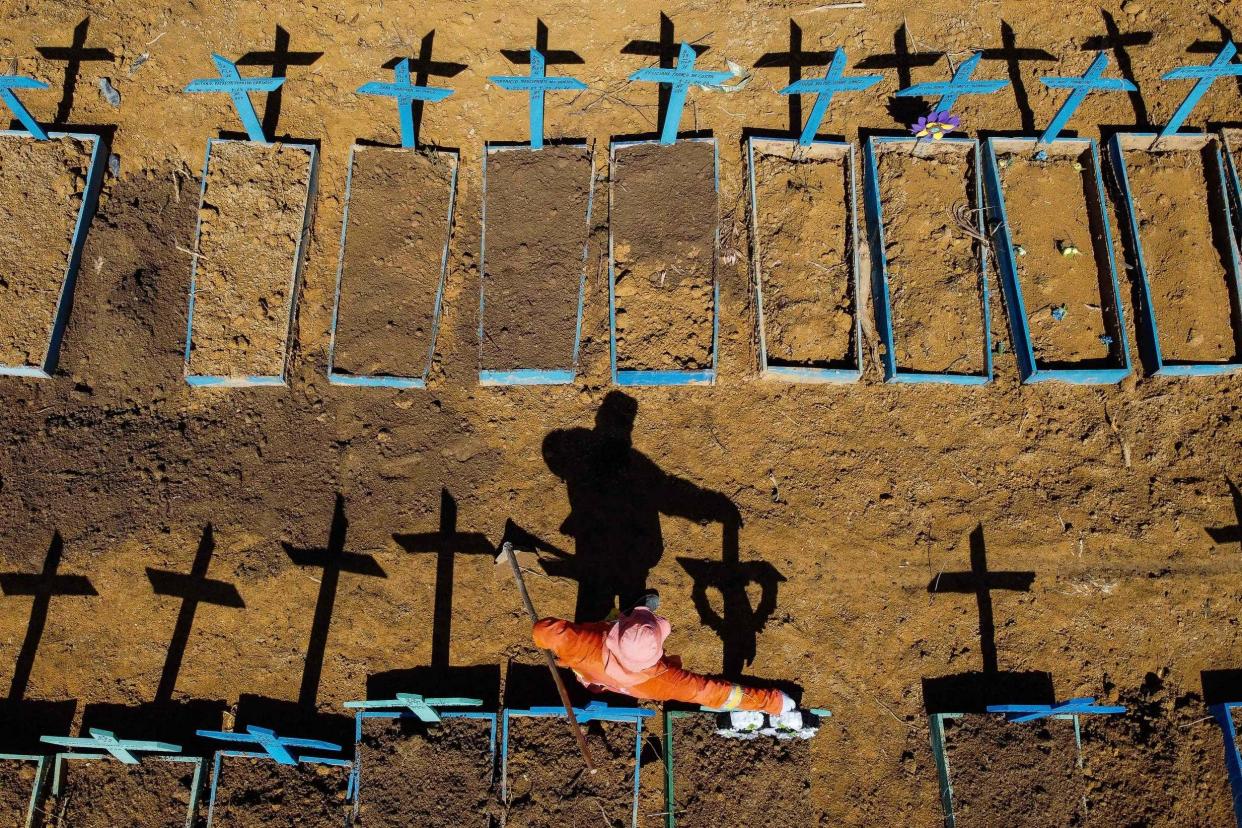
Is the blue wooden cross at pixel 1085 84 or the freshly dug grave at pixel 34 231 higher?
the blue wooden cross at pixel 1085 84

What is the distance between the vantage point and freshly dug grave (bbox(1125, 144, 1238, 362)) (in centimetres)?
643

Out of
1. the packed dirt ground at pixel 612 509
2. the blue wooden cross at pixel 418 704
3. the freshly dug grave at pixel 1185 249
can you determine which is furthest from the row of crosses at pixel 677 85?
the blue wooden cross at pixel 418 704

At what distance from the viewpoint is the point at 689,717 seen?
229 inches

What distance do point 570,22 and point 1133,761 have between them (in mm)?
7989

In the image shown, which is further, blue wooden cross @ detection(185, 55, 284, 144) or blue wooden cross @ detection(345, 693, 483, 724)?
blue wooden cross @ detection(185, 55, 284, 144)

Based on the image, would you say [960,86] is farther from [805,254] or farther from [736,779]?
[736,779]

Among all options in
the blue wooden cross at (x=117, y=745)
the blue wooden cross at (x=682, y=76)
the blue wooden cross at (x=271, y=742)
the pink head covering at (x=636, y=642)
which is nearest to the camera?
the pink head covering at (x=636, y=642)

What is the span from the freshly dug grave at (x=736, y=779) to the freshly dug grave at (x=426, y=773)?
1510 millimetres

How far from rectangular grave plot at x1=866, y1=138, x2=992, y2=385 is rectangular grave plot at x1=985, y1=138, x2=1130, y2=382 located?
10.7 inches

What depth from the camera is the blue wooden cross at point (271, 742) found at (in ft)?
17.0

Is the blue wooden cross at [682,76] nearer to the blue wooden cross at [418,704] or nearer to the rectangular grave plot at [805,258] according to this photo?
the rectangular grave plot at [805,258]

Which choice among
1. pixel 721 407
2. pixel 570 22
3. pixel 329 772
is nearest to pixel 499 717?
pixel 329 772

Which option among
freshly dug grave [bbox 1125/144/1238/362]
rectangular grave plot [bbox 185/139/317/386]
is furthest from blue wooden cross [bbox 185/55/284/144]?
freshly dug grave [bbox 1125/144/1238/362]

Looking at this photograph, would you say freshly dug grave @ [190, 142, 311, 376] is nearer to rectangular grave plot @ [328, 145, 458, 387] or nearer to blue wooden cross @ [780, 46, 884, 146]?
rectangular grave plot @ [328, 145, 458, 387]
